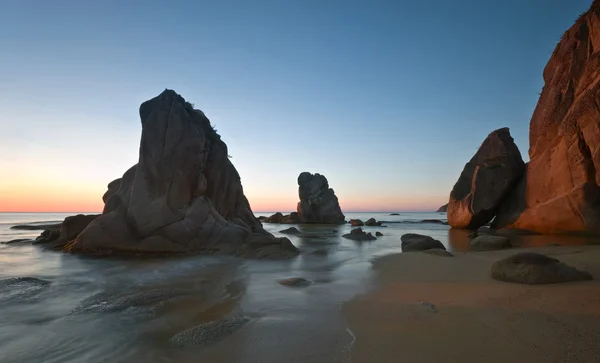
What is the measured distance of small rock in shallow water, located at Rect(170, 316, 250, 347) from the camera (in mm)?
4392

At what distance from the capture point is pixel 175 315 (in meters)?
5.87

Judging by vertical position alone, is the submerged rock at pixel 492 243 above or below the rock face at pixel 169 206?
below

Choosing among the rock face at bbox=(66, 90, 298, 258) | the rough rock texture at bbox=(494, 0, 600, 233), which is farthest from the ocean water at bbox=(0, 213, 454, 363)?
the rough rock texture at bbox=(494, 0, 600, 233)

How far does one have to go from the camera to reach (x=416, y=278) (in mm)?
8172

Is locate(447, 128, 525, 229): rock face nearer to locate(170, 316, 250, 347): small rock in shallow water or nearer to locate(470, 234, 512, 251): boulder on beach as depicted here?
locate(470, 234, 512, 251): boulder on beach

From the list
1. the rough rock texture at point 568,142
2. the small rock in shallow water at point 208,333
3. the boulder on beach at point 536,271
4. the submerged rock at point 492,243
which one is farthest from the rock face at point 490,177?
the small rock in shallow water at point 208,333

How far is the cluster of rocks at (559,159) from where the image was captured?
17.5 meters

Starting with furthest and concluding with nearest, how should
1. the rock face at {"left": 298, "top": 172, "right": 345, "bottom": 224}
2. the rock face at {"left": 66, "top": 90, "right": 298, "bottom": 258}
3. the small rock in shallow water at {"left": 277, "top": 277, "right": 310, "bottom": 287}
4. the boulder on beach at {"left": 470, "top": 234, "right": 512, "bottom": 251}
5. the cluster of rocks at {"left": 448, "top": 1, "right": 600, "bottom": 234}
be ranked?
the rock face at {"left": 298, "top": 172, "right": 345, "bottom": 224} < the cluster of rocks at {"left": 448, "top": 1, "right": 600, "bottom": 234} < the rock face at {"left": 66, "top": 90, "right": 298, "bottom": 258} < the boulder on beach at {"left": 470, "top": 234, "right": 512, "bottom": 251} < the small rock in shallow water at {"left": 277, "top": 277, "right": 310, "bottom": 287}

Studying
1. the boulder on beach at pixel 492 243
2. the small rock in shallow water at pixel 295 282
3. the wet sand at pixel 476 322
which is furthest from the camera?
the boulder on beach at pixel 492 243

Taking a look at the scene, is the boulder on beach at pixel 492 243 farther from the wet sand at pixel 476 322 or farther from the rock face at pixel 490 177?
the rock face at pixel 490 177

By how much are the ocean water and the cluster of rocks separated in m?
15.7

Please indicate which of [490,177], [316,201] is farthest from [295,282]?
[316,201]

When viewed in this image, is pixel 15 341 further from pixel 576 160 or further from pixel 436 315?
pixel 576 160

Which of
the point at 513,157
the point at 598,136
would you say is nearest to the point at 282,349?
the point at 598,136
